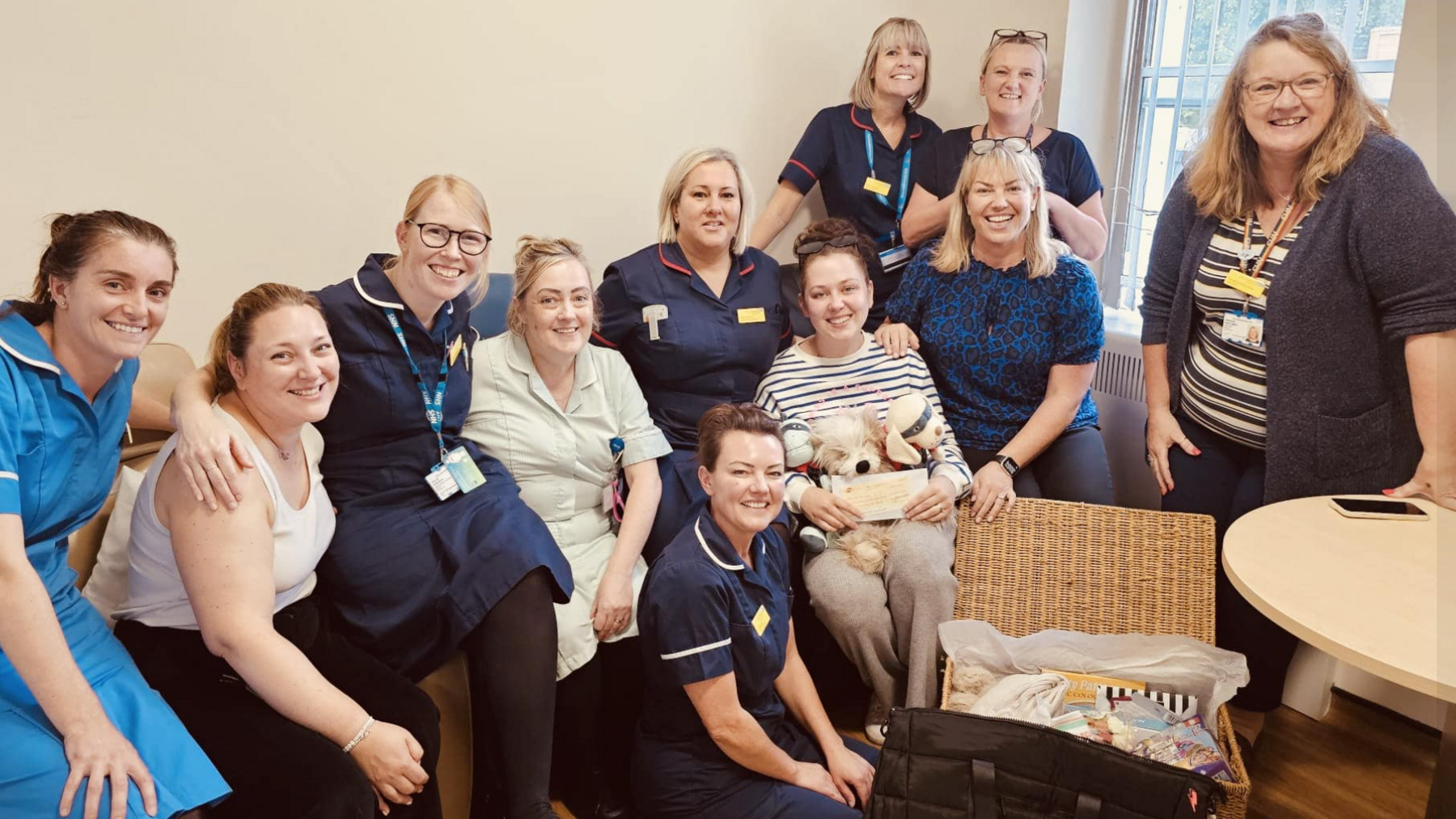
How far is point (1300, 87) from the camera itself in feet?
7.04

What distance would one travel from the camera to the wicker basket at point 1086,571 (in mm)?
2408

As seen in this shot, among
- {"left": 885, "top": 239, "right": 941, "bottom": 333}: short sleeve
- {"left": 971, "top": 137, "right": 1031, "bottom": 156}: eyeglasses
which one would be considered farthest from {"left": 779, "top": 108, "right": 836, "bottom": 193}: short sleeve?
{"left": 971, "top": 137, "right": 1031, "bottom": 156}: eyeglasses

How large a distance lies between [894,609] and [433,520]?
111 cm

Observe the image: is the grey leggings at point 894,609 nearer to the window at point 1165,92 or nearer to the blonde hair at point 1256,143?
the blonde hair at point 1256,143

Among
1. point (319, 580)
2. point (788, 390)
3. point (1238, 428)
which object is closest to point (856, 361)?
point (788, 390)

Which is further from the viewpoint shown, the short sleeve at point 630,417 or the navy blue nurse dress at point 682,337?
the navy blue nurse dress at point 682,337

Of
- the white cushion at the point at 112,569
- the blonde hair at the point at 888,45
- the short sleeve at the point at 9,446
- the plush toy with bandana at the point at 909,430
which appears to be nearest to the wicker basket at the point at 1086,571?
the plush toy with bandana at the point at 909,430

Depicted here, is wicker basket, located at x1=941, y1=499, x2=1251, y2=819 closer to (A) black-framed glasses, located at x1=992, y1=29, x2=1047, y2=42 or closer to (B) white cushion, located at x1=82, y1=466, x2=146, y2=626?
(A) black-framed glasses, located at x1=992, y1=29, x2=1047, y2=42

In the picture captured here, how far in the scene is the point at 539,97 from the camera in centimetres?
309

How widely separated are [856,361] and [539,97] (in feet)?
4.38

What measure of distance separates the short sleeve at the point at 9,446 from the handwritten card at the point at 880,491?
1.66 m

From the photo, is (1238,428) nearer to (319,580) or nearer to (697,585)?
(697,585)

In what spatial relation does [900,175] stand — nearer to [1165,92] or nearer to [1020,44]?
[1020,44]

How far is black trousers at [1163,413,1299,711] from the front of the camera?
241 centimetres
